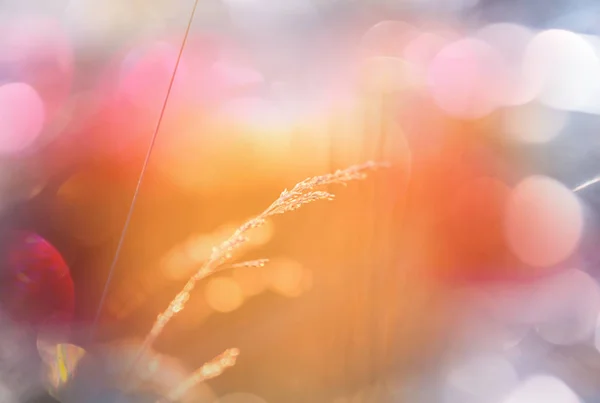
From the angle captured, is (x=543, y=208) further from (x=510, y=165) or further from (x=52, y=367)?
(x=52, y=367)

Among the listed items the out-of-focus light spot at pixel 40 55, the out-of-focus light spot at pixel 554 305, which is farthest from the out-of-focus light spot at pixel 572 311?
the out-of-focus light spot at pixel 40 55

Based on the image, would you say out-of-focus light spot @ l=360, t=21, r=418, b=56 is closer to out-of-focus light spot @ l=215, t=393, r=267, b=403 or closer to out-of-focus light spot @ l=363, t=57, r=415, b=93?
out-of-focus light spot @ l=363, t=57, r=415, b=93

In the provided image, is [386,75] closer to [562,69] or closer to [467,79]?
[467,79]

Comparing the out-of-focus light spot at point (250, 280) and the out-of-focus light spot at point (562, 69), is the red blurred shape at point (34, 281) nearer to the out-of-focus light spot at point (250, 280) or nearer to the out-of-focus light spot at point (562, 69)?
the out-of-focus light spot at point (250, 280)

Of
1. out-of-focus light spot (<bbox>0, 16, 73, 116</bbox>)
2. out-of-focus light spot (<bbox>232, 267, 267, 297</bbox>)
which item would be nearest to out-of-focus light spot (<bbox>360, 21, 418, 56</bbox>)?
out-of-focus light spot (<bbox>232, 267, 267, 297</bbox>)

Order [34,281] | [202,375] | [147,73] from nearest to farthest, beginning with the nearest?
[202,375]
[34,281]
[147,73]

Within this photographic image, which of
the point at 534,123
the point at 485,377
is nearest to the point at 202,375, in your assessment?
the point at 485,377

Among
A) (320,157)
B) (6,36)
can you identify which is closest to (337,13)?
(320,157)
